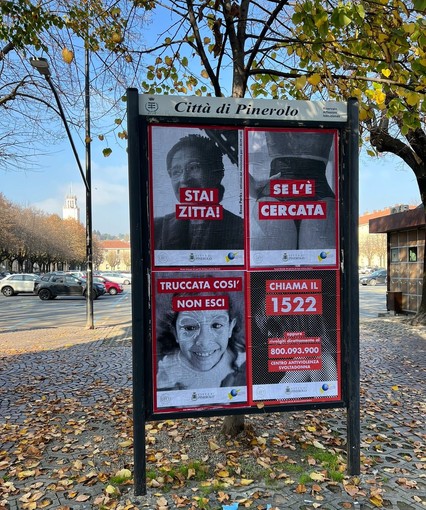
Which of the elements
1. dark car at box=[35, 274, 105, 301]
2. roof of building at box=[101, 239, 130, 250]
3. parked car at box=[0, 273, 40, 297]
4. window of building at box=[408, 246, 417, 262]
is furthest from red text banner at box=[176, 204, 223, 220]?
roof of building at box=[101, 239, 130, 250]

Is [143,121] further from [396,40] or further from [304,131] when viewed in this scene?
[396,40]

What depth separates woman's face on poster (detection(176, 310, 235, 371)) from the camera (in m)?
3.18

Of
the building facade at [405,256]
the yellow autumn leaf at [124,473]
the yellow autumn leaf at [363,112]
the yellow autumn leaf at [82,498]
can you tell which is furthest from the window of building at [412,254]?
the yellow autumn leaf at [82,498]

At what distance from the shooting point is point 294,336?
330 cm

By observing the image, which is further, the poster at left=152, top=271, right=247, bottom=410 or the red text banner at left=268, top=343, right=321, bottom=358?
the red text banner at left=268, top=343, right=321, bottom=358

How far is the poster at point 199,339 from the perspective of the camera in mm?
3139

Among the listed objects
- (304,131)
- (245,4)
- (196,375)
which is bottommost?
(196,375)

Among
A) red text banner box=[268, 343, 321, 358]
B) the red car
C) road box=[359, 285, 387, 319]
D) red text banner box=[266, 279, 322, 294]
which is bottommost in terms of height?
road box=[359, 285, 387, 319]

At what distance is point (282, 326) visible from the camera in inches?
130

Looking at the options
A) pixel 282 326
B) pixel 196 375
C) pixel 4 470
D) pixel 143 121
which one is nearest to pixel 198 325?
pixel 196 375

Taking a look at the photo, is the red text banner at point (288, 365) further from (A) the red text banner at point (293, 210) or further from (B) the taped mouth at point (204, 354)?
(A) the red text banner at point (293, 210)

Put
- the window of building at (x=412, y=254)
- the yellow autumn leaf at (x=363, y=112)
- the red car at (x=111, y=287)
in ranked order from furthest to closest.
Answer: the red car at (x=111, y=287)
the window of building at (x=412, y=254)
the yellow autumn leaf at (x=363, y=112)

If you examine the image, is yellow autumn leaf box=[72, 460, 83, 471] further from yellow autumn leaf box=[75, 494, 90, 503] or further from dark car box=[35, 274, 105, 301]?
dark car box=[35, 274, 105, 301]

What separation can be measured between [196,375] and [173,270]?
83 centimetres
